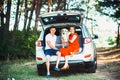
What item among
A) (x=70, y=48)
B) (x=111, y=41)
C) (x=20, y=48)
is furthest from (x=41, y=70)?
(x=111, y=41)

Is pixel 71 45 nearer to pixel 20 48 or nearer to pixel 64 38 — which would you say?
pixel 64 38

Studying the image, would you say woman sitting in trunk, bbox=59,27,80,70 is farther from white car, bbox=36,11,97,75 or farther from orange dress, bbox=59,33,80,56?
white car, bbox=36,11,97,75

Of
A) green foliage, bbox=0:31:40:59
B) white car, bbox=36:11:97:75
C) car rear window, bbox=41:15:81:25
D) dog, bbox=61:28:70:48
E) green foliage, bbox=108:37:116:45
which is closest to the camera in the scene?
dog, bbox=61:28:70:48

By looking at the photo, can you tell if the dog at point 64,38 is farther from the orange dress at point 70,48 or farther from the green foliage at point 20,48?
the green foliage at point 20,48

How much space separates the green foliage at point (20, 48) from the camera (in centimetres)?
2031

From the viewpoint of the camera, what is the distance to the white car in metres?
12.8

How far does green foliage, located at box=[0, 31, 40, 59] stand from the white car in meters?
7.06

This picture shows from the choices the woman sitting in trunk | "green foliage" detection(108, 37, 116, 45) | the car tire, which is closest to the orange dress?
the woman sitting in trunk

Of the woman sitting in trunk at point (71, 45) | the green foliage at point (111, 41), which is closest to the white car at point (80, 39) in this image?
the woman sitting in trunk at point (71, 45)

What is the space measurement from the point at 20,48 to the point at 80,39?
28.7ft

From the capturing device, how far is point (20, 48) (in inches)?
847

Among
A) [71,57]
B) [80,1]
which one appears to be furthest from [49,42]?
[80,1]

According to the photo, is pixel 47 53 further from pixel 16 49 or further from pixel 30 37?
pixel 30 37

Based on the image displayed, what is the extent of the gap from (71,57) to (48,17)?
1.80 meters
